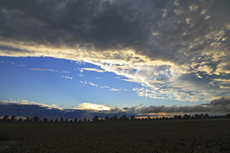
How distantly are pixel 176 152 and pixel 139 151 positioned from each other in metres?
4.84

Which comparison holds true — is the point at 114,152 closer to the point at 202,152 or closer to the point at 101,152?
the point at 101,152

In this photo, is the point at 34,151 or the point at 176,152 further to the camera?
the point at 34,151

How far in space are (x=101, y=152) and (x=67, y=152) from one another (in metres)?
4.75

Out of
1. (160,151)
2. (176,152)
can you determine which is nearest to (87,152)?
(160,151)

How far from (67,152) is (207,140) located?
23.6 meters

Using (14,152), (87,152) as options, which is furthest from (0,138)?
(87,152)

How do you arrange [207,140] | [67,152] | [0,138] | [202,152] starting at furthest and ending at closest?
[0,138]
[207,140]
[67,152]
[202,152]

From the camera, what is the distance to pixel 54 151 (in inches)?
790

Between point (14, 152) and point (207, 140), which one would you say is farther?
point (207, 140)

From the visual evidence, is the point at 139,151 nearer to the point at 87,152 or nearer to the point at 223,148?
the point at 87,152

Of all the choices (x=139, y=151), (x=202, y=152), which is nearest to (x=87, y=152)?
(x=139, y=151)

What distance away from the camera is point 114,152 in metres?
18.9

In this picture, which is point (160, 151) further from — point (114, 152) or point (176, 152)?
point (114, 152)

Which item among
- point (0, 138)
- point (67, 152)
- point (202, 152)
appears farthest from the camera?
point (0, 138)
